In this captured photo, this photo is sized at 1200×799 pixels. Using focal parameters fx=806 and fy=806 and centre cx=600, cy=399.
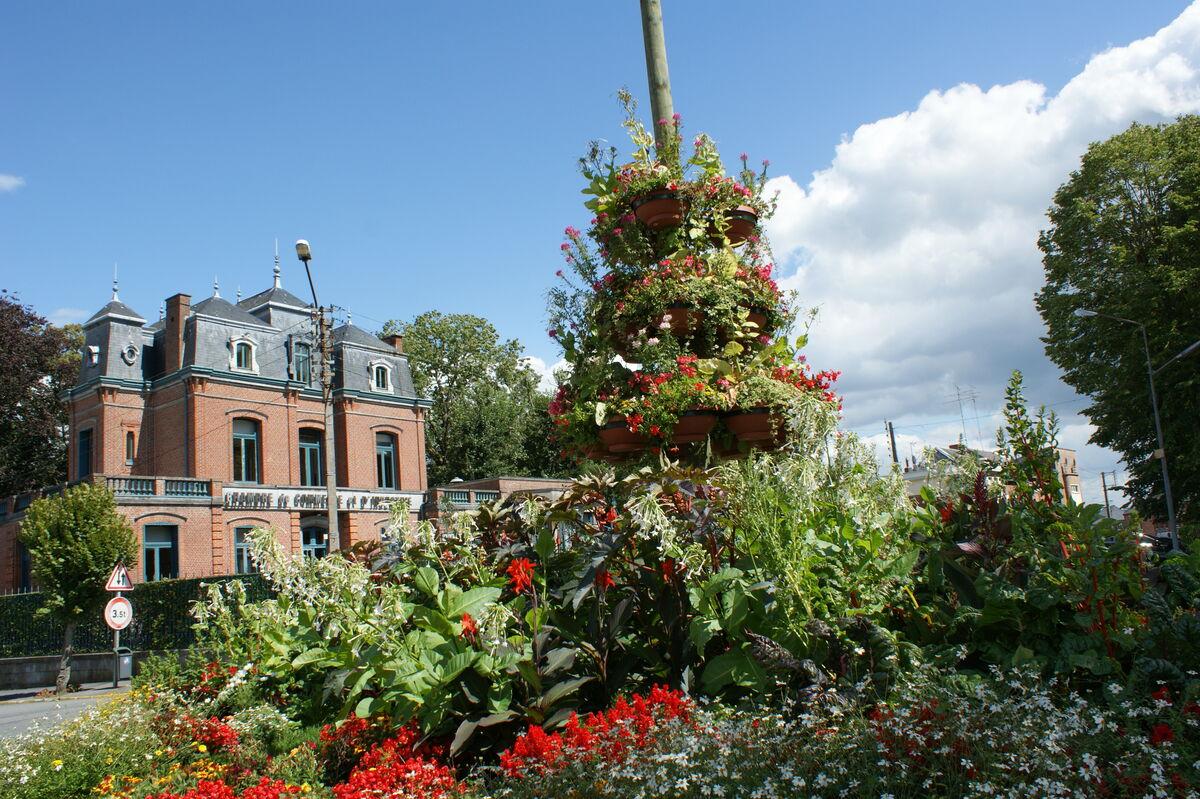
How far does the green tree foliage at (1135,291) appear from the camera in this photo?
21.1 m

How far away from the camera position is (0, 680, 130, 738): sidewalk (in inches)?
487

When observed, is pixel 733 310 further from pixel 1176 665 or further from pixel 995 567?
pixel 1176 665

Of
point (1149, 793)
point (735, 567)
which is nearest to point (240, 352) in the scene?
point (735, 567)

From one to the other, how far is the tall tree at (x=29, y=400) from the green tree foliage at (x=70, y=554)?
17.9 metres

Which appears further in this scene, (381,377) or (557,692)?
(381,377)

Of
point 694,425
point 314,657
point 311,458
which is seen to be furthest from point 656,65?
point 311,458

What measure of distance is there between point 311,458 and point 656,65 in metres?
30.2

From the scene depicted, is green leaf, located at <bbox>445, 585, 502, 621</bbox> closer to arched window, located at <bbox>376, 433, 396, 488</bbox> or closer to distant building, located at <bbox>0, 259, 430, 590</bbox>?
distant building, located at <bbox>0, 259, 430, 590</bbox>

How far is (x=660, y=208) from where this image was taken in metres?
5.57

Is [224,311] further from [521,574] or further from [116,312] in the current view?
[521,574]

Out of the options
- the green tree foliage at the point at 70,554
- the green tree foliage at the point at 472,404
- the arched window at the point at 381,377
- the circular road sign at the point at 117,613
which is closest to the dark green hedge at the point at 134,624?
the green tree foliage at the point at 70,554

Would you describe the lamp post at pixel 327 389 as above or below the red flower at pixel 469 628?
above

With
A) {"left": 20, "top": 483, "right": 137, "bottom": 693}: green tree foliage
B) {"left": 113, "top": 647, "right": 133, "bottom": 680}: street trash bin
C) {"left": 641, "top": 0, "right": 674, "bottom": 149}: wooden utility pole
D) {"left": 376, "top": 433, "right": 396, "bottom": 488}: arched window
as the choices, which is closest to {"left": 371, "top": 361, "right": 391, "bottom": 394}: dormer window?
{"left": 376, "top": 433, "right": 396, "bottom": 488}: arched window

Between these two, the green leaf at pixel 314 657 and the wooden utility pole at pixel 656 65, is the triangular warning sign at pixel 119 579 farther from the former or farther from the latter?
the wooden utility pole at pixel 656 65
